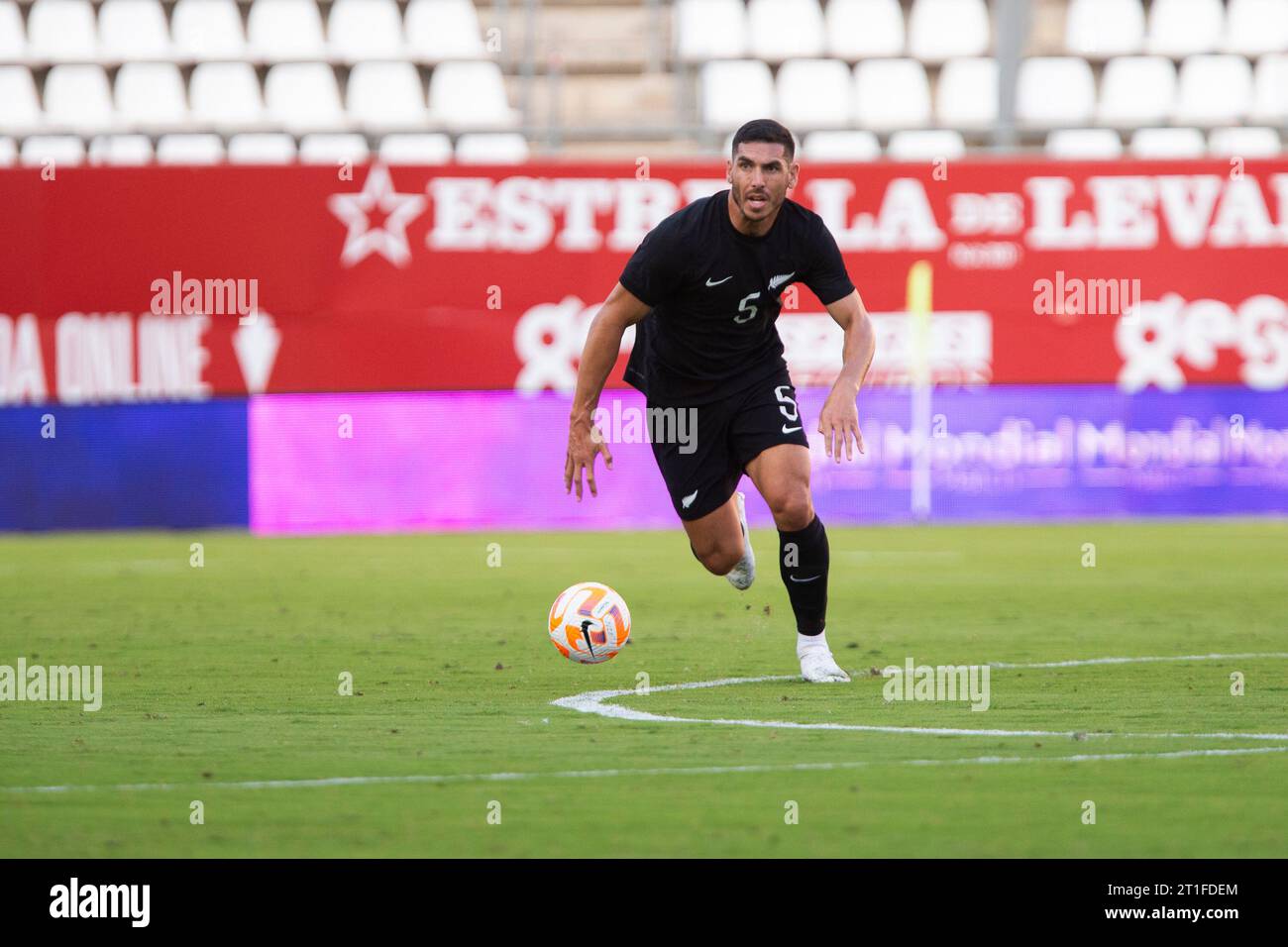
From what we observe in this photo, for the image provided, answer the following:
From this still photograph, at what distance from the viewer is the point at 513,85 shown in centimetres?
2339

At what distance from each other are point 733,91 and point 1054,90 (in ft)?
12.4

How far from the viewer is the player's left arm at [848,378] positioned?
7.64 metres

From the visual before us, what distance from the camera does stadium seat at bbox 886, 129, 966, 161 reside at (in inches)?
847

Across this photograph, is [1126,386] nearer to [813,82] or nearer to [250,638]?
[813,82]

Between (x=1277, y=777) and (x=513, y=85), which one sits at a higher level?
(x=513, y=85)

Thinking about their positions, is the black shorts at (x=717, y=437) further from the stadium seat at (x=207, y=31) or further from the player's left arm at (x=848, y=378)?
the stadium seat at (x=207, y=31)

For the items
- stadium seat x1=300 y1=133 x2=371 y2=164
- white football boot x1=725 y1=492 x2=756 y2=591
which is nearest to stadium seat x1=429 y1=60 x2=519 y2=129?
stadium seat x1=300 y1=133 x2=371 y2=164

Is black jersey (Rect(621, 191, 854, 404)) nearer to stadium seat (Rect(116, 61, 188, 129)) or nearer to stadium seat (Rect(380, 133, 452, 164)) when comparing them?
stadium seat (Rect(380, 133, 452, 164))

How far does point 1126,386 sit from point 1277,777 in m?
14.1

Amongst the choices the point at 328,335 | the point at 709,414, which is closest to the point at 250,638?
the point at 709,414

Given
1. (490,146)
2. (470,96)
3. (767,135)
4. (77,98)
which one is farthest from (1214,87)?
(767,135)

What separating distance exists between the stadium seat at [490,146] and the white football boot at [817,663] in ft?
45.7

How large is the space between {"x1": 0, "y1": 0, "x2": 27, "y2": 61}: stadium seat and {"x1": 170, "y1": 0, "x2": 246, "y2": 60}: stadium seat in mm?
1751

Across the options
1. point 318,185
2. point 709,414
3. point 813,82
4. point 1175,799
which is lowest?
point 1175,799
